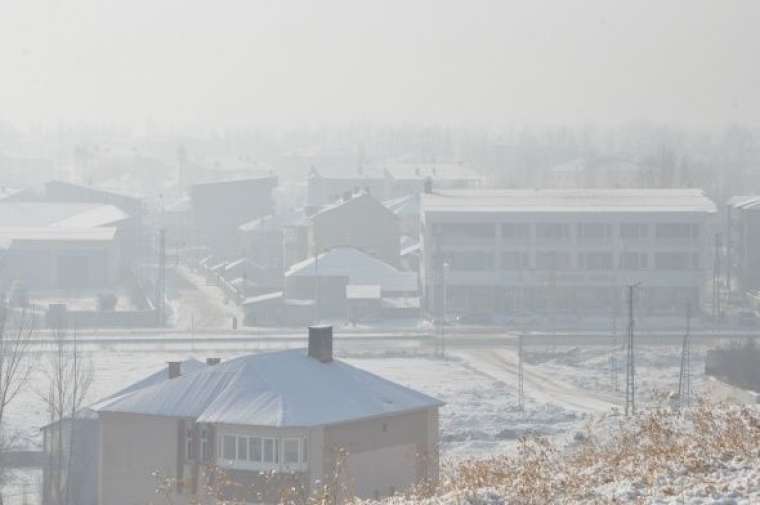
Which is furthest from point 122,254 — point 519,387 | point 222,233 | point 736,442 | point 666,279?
point 736,442

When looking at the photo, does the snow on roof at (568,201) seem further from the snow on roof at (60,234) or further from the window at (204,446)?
the window at (204,446)

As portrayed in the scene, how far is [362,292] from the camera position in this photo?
93.0 ft

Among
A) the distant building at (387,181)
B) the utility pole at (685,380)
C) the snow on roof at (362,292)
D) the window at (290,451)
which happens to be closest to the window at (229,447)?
the window at (290,451)

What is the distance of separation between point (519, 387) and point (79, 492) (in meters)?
8.19

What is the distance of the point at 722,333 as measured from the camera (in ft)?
85.1

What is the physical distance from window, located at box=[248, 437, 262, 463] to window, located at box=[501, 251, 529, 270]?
63.2ft

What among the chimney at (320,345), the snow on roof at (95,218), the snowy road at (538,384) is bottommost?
the snowy road at (538,384)

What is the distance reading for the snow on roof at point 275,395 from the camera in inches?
387

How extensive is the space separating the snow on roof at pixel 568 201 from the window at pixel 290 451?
1976 centimetres

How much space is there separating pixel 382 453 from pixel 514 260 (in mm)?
19090

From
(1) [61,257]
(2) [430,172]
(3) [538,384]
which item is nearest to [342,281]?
(1) [61,257]

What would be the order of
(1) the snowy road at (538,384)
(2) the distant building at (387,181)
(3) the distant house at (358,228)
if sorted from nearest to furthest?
(1) the snowy road at (538,384), (3) the distant house at (358,228), (2) the distant building at (387,181)

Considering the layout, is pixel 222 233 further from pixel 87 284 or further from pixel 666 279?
pixel 666 279

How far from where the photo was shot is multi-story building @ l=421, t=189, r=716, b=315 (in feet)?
94.3
